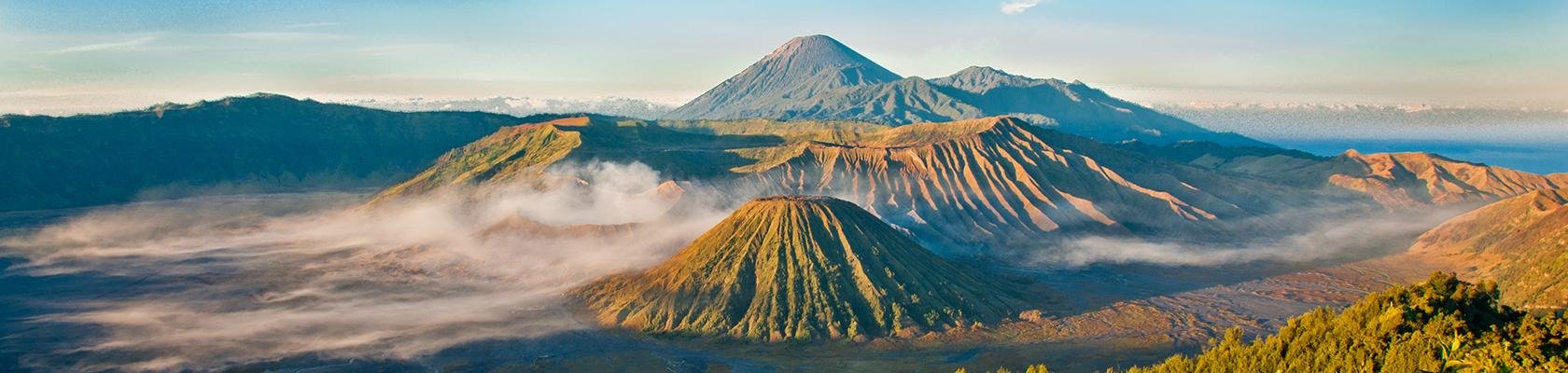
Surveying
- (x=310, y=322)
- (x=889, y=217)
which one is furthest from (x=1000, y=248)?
(x=310, y=322)

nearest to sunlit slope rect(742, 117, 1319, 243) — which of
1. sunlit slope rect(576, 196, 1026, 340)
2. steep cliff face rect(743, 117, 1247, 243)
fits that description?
steep cliff face rect(743, 117, 1247, 243)

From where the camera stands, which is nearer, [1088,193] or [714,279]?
[714,279]

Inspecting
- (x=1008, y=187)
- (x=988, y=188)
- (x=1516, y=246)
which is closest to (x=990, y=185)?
(x=988, y=188)

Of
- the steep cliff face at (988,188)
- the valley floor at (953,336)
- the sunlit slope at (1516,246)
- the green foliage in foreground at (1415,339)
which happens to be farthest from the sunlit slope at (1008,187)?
the green foliage in foreground at (1415,339)

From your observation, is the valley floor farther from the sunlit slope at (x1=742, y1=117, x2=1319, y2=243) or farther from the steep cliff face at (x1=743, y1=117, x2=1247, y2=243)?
the sunlit slope at (x1=742, y1=117, x2=1319, y2=243)

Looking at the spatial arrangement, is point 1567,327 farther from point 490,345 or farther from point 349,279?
point 349,279

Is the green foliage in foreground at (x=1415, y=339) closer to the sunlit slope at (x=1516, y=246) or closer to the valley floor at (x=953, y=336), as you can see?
the valley floor at (x=953, y=336)

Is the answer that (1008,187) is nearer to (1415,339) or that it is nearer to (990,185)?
(990,185)
